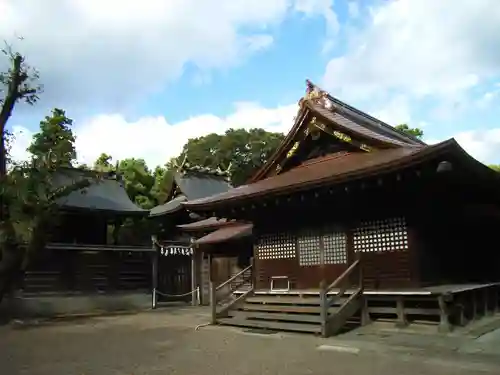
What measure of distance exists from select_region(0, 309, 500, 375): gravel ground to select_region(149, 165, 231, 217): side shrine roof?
17409mm

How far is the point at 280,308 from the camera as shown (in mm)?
13000

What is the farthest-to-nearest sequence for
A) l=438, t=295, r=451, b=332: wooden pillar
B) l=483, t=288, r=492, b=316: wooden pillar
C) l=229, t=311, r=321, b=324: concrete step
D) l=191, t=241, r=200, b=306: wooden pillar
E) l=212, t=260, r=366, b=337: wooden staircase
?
l=191, t=241, r=200, b=306: wooden pillar < l=483, t=288, r=492, b=316: wooden pillar < l=229, t=311, r=321, b=324: concrete step < l=212, t=260, r=366, b=337: wooden staircase < l=438, t=295, r=451, b=332: wooden pillar

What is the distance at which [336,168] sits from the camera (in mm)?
13188

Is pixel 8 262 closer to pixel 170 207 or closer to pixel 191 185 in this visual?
pixel 170 207

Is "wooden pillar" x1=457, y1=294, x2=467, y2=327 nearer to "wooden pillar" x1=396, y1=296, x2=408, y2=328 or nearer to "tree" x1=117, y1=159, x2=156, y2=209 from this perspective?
"wooden pillar" x1=396, y1=296, x2=408, y2=328

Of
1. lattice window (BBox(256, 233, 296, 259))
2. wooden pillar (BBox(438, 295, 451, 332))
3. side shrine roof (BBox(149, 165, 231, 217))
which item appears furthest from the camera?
side shrine roof (BBox(149, 165, 231, 217))

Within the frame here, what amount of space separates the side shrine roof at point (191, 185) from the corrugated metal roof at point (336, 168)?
15.5m

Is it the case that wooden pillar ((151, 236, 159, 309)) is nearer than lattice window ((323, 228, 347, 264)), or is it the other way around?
lattice window ((323, 228, 347, 264))

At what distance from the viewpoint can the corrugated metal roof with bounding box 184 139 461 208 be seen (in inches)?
410

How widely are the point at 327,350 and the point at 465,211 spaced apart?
619cm

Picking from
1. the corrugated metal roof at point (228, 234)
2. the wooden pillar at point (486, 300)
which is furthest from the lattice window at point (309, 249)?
the corrugated metal roof at point (228, 234)

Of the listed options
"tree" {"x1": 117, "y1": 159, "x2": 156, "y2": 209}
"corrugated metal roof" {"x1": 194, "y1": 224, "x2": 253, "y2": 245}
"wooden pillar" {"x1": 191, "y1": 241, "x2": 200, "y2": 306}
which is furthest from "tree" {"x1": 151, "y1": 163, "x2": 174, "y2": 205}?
"corrugated metal roof" {"x1": 194, "y1": 224, "x2": 253, "y2": 245}

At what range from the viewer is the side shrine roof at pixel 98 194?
23.0 metres

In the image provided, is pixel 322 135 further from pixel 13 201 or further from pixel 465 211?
pixel 13 201
